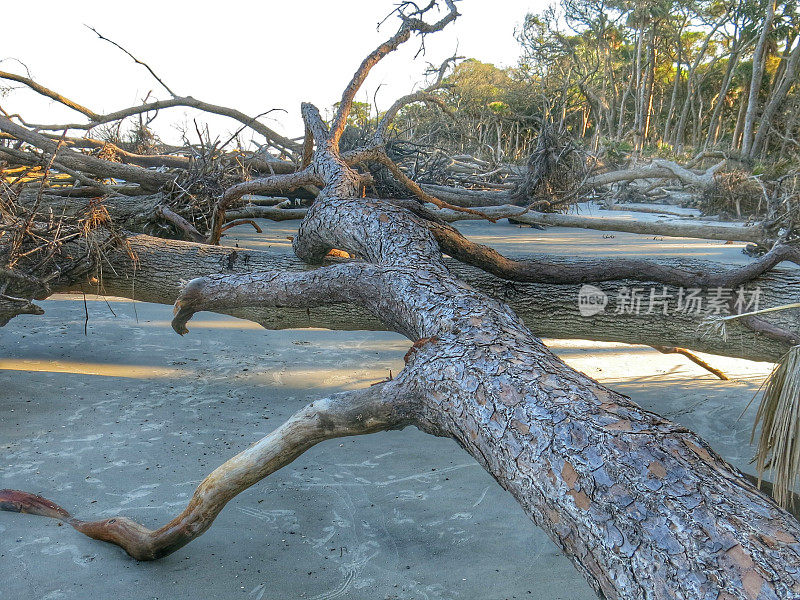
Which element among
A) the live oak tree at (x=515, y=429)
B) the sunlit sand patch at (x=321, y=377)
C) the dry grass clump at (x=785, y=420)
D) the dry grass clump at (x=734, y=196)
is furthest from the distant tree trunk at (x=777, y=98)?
the dry grass clump at (x=785, y=420)

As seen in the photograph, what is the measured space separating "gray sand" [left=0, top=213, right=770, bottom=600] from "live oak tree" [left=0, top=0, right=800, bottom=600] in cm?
22

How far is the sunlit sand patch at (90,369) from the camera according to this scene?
4.80 meters

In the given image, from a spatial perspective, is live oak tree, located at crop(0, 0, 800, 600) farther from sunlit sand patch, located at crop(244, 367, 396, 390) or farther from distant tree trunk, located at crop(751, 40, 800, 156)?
distant tree trunk, located at crop(751, 40, 800, 156)

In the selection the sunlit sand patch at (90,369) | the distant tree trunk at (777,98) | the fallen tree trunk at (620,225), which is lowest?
the sunlit sand patch at (90,369)

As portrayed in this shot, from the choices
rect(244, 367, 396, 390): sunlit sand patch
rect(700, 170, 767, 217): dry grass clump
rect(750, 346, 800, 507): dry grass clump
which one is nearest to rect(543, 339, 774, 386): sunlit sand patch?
rect(244, 367, 396, 390): sunlit sand patch

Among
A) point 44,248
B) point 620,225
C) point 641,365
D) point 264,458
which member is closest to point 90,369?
point 44,248

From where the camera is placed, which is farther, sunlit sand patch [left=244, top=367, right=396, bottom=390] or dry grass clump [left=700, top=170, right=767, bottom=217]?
dry grass clump [left=700, top=170, right=767, bottom=217]

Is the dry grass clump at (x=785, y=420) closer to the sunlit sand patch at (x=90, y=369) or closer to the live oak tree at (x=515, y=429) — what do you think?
the live oak tree at (x=515, y=429)

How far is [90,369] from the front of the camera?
16.1ft

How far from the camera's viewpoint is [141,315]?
245 inches

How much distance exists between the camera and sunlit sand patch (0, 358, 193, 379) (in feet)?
15.8

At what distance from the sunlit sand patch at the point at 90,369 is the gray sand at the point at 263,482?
23 mm

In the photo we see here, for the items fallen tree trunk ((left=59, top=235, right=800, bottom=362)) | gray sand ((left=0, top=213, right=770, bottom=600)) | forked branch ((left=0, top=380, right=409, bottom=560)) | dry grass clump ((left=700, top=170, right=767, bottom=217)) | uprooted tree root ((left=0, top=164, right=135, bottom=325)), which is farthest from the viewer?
dry grass clump ((left=700, top=170, right=767, bottom=217))

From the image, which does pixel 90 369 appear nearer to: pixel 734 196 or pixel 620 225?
pixel 620 225
